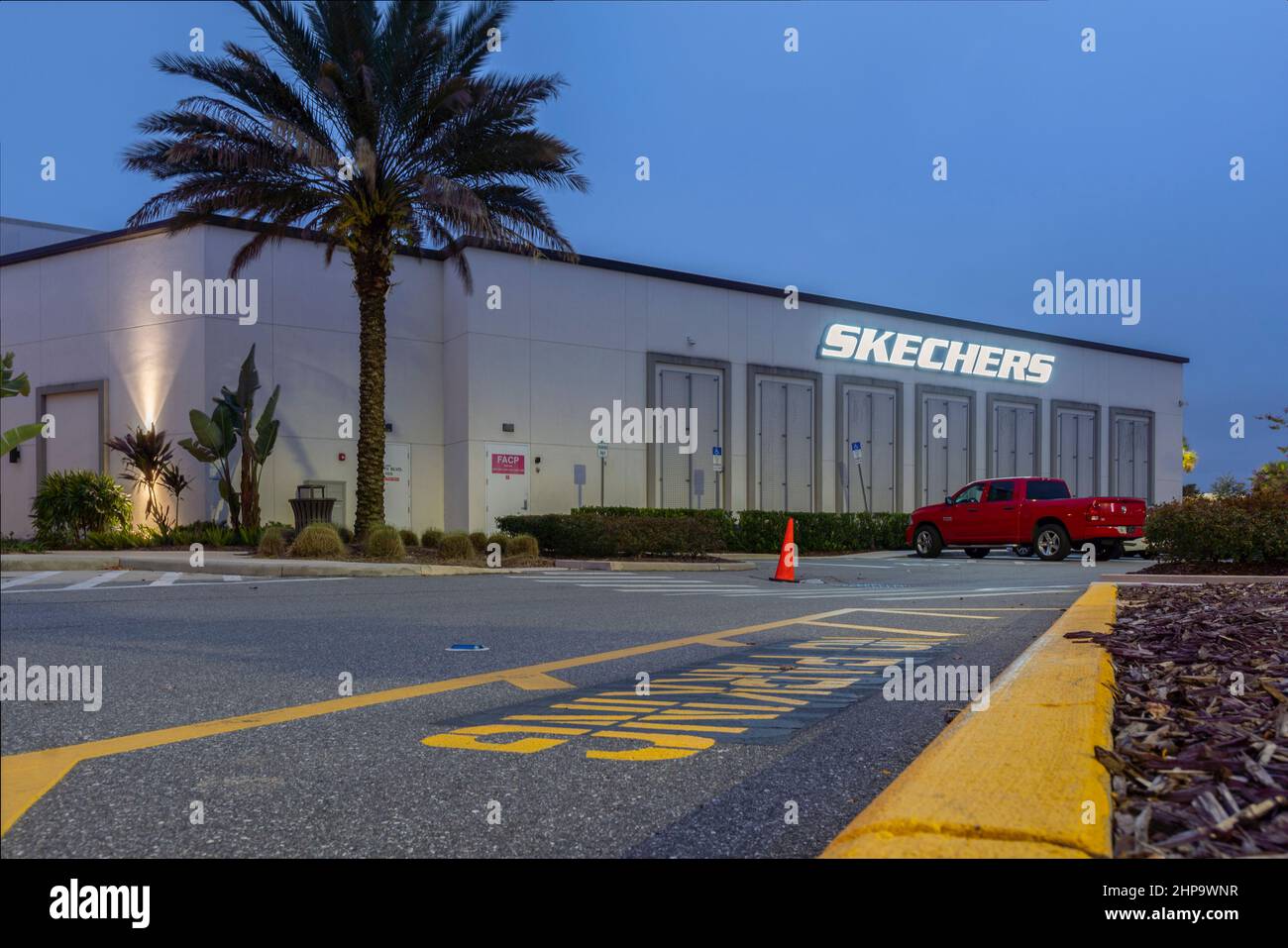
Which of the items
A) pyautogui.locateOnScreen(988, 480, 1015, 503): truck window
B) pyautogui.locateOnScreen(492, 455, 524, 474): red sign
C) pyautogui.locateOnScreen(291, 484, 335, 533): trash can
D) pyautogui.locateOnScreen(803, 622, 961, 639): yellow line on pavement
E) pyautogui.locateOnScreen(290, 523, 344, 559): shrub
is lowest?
pyautogui.locateOnScreen(803, 622, 961, 639): yellow line on pavement

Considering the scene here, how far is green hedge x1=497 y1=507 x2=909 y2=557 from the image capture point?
2123cm

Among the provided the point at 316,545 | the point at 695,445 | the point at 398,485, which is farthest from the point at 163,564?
the point at 695,445

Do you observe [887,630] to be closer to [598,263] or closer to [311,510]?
[311,510]

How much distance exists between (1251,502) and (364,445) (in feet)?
50.0

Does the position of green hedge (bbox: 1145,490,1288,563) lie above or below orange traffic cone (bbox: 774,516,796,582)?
above

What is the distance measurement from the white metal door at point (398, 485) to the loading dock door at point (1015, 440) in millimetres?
24675

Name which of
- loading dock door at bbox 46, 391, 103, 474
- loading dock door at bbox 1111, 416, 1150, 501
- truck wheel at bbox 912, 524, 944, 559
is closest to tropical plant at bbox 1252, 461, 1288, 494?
truck wheel at bbox 912, 524, 944, 559

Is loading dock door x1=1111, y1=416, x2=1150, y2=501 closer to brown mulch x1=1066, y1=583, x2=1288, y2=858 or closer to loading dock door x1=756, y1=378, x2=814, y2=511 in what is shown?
loading dock door x1=756, y1=378, x2=814, y2=511

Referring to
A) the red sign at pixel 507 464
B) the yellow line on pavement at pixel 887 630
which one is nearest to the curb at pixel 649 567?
the red sign at pixel 507 464

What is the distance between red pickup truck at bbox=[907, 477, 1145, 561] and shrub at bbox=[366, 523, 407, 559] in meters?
14.1

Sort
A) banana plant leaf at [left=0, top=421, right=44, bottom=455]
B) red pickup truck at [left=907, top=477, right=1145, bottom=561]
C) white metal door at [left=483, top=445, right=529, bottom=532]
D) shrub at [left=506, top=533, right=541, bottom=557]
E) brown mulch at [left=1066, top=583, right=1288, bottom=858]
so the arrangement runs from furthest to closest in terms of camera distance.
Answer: white metal door at [left=483, top=445, right=529, bottom=532]
red pickup truck at [left=907, top=477, right=1145, bottom=561]
shrub at [left=506, top=533, right=541, bottom=557]
brown mulch at [left=1066, top=583, right=1288, bottom=858]
banana plant leaf at [left=0, top=421, right=44, bottom=455]

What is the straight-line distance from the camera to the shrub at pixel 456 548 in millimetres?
18094

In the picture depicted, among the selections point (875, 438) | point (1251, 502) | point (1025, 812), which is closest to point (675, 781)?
point (1025, 812)
